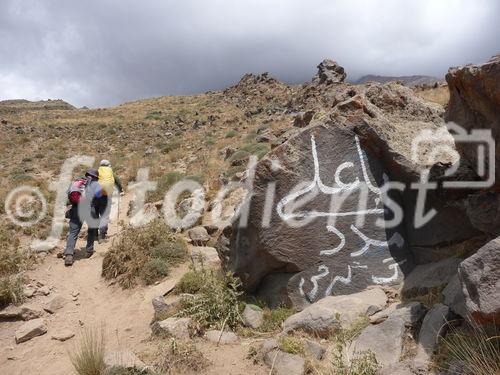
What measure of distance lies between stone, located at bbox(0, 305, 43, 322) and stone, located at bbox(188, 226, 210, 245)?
115 inches

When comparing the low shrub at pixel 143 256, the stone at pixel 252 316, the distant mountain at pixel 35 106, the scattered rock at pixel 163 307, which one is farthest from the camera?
the distant mountain at pixel 35 106

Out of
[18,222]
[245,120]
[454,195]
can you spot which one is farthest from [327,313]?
[245,120]

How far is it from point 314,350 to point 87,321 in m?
3.86

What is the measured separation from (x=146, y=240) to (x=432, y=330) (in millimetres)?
5476

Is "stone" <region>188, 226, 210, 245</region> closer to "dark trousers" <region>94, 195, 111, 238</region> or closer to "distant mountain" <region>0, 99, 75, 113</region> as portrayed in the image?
"dark trousers" <region>94, 195, 111, 238</region>

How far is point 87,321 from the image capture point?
6949mm

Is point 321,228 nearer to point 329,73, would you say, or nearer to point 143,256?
point 143,256

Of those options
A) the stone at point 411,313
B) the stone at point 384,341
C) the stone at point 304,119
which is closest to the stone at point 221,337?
the stone at point 384,341

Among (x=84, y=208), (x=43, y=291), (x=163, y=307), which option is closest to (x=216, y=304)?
(x=163, y=307)

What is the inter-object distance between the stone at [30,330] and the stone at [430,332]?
517 cm

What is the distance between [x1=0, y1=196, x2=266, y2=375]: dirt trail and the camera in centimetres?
527

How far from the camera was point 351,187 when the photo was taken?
5871 mm

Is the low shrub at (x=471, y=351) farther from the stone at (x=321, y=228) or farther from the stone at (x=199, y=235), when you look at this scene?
the stone at (x=199, y=235)

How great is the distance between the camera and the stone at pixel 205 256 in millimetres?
7574
